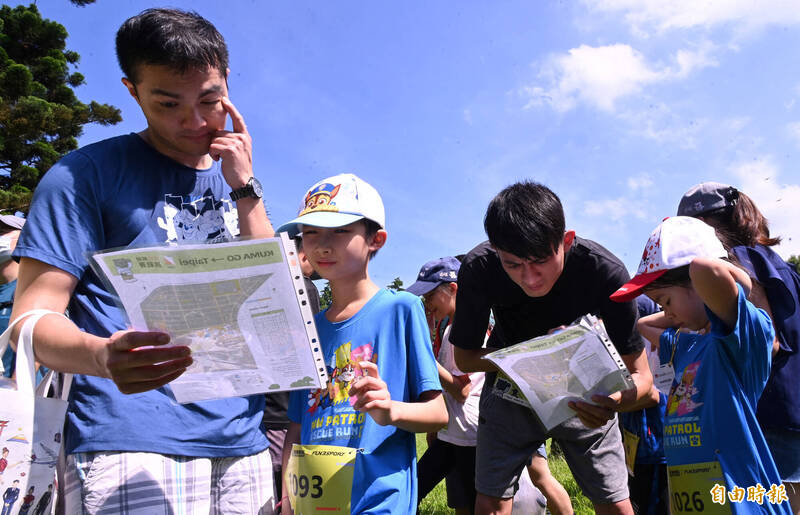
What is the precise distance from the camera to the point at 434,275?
14.2 feet

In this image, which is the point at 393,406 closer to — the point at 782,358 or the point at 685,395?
the point at 685,395

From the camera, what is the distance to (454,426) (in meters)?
3.86

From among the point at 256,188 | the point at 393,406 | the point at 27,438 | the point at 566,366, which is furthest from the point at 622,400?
the point at 27,438

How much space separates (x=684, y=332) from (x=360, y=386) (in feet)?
6.21

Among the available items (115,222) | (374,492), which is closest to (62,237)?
(115,222)

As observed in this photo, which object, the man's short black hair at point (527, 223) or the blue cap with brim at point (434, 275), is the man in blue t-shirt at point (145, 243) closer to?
the man's short black hair at point (527, 223)

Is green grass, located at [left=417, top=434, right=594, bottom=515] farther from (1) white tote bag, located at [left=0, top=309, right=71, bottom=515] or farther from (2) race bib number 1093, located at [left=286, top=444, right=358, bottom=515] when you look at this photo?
(1) white tote bag, located at [left=0, top=309, right=71, bottom=515]

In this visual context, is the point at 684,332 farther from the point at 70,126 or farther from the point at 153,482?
the point at 70,126

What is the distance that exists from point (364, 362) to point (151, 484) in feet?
2.16

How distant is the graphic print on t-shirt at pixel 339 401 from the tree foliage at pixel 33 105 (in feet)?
43.9

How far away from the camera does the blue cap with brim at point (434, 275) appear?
13.9 ft

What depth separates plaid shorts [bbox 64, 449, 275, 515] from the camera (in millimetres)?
1405

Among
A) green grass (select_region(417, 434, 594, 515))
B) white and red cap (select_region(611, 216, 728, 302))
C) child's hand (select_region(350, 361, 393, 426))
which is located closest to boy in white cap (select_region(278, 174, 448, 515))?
child's hand (select_region(350, 361, 393, 426))

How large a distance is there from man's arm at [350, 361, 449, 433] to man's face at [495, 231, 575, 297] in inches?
30.0
